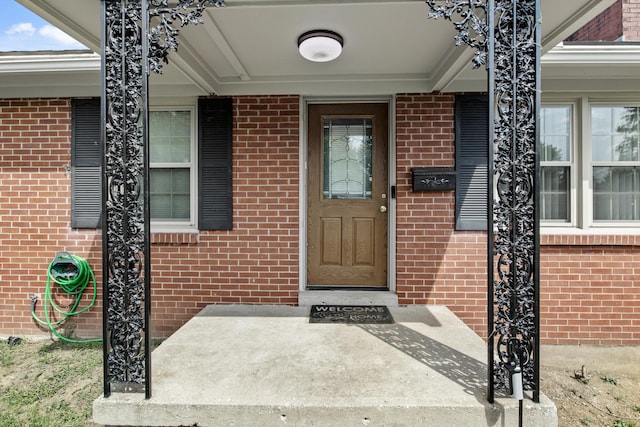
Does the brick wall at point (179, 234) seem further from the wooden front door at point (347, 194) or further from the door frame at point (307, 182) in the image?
the wooden front door at point (347, 194)

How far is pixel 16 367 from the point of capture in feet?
11.3

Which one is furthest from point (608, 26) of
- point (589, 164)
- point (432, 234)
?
point (432, 234)

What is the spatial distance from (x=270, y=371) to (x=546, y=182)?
3478 millimetres

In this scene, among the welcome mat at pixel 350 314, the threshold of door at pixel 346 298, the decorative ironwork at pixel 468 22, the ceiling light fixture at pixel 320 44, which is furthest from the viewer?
the threshold of door at pixel 346 298

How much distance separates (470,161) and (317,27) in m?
2.09

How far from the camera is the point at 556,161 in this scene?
3.88 m

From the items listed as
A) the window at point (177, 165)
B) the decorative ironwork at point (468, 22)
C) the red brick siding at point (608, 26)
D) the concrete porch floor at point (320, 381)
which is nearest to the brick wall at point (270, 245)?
the window at point (177, 165)

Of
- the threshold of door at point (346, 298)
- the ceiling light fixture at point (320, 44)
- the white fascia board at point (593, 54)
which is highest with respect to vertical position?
the white fascia board at point (593, 54)

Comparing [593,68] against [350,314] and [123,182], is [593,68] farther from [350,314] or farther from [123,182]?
[123,182]

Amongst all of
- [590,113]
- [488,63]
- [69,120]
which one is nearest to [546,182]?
[590,113]

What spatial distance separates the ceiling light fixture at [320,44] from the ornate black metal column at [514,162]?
97 cm

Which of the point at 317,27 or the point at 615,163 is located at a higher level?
the point at 317,27

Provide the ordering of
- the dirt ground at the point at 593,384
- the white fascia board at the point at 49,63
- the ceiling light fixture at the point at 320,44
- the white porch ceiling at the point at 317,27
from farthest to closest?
the white fascia board at the point at 49,63
the dirt ground at the point at 593,384
the ceiling light fixture at the point at 320,44
the white porch ceiling at the point at 317,27

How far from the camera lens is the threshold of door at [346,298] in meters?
3.72
